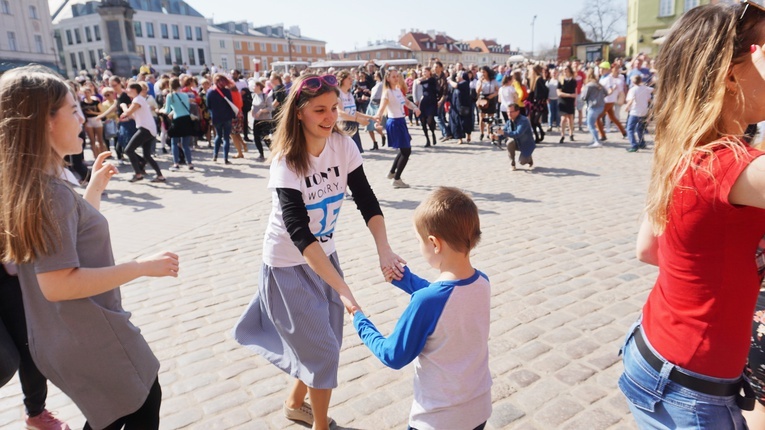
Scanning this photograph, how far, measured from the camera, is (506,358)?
357cm

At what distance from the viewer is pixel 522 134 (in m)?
10.3

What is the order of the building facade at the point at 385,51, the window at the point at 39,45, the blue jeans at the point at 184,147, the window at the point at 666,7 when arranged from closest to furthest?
1. the blue jeans at the point at 184,147
2. the window at the point at 666,7
3. the window at the point at 39,45
4. the building facade at the point at 385,51

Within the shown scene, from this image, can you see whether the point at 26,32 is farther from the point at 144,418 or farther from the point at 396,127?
the point at 144,418

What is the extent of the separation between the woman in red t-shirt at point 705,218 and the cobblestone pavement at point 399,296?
1545mm

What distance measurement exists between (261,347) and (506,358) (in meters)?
1.73

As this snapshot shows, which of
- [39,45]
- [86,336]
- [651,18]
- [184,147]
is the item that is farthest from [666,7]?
[39,45]

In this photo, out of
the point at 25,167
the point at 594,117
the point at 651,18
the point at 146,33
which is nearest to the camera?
the point at 25,167

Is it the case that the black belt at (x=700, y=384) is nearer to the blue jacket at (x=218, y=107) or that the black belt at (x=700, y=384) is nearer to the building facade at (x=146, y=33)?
the blue jacket at (x=218, y=107)

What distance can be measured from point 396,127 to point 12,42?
7018 centimetres

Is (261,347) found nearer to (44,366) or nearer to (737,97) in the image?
(44,366)

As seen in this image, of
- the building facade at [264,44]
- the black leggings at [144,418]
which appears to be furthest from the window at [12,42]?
the black leggings at [144,418]

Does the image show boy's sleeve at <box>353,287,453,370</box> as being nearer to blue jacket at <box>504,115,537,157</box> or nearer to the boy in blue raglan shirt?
the boy in blue raglan shirt

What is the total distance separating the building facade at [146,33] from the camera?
80.4 metres

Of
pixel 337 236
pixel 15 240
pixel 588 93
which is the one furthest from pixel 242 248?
pixel 588 93
